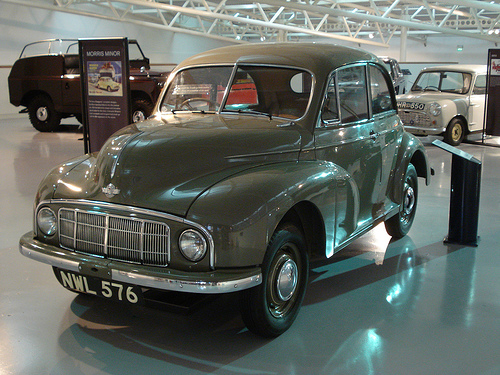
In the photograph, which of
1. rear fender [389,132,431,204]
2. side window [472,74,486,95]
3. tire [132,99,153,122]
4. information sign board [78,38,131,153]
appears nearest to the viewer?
rear fender [389,132,431,204]

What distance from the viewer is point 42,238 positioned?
3197 mm

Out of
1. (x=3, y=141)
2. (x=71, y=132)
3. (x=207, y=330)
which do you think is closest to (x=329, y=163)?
(x=207, y=330)

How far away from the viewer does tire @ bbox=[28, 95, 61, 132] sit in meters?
13.1

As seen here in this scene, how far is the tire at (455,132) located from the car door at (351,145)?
23.7 ft

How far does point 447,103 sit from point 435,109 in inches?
11.9

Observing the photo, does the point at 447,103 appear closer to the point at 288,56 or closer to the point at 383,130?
the point at 383,130

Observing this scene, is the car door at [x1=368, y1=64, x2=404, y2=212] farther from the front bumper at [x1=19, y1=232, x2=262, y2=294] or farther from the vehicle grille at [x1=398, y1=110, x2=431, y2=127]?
the vehicle grille at [x1=398, y1=110, x2=431, y2=127]

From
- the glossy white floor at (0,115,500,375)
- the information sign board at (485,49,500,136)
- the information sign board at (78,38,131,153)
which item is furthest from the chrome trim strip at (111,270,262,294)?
the information sign board at (485,49,500,136)

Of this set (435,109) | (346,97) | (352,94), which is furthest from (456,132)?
(346,97)

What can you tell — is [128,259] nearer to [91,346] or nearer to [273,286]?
[91,346]

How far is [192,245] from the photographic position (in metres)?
2.72

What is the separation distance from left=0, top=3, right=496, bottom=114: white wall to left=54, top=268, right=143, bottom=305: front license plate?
51.9ft

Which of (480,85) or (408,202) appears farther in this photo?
(480,85)

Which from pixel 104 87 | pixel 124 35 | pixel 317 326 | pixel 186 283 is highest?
pixel 124 35
